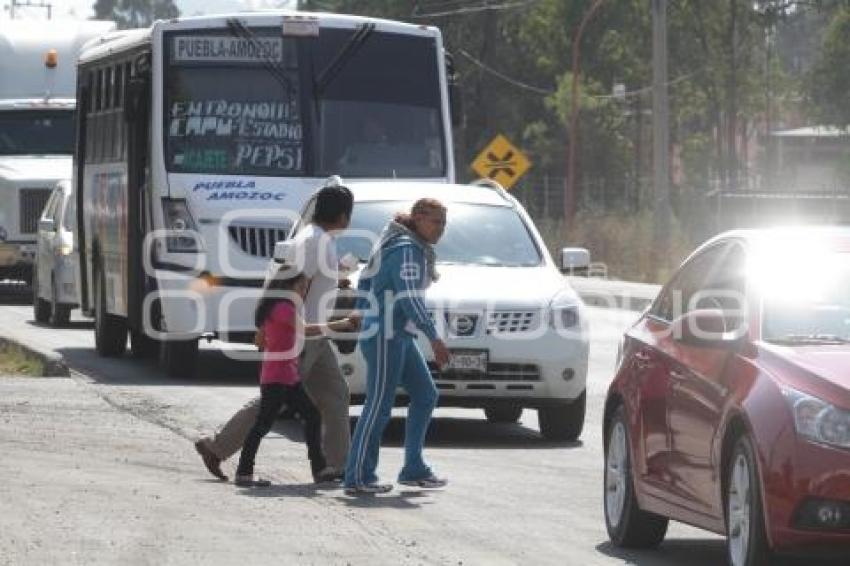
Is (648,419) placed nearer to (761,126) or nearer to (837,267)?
(837,267)

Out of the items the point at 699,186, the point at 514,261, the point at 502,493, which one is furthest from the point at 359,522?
the point at 699,186

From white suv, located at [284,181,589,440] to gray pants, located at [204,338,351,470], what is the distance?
1627mm

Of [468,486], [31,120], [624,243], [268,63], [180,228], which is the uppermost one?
[268,63]

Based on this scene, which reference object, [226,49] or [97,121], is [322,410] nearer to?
[226,49]

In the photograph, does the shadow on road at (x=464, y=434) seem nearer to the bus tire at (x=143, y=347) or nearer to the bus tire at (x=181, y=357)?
the bus tire at (x=181, y=357)

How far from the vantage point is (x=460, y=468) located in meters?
14.9

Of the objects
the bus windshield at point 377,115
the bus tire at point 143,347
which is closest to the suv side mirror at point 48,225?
the bus tire at point 143,347

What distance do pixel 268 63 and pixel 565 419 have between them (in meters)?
7.12

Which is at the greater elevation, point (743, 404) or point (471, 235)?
point (471, 235)

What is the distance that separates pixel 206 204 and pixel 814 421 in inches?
536

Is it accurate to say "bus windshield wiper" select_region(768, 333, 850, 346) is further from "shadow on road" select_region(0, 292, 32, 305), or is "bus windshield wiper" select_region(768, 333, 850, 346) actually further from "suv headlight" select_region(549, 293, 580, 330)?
"shadow on road" select_region(0, 292, 32, 305)

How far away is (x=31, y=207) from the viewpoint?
1511 inches

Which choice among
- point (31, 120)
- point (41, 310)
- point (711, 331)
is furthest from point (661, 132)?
point (711, 331)

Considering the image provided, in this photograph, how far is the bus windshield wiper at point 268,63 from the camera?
22.9m
